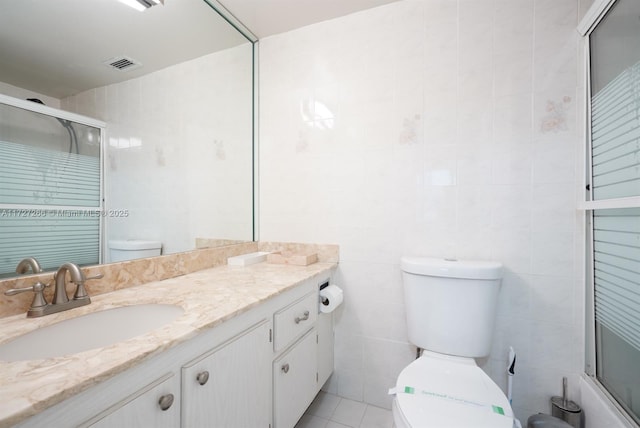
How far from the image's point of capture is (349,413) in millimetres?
1515

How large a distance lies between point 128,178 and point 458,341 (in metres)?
1.56

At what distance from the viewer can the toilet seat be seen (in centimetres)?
86

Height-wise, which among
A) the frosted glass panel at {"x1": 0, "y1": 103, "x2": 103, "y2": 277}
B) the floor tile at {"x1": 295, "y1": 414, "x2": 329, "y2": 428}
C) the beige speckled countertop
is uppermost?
the frosted glass panel at {"x1": 0, "y1": 103, "x2": 103, "y2": 277}

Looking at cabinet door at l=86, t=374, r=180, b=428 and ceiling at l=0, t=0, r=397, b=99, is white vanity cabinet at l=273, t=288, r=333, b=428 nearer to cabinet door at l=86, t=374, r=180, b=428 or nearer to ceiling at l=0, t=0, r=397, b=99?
cabinet door at l=86, t=374, r=180, b=428

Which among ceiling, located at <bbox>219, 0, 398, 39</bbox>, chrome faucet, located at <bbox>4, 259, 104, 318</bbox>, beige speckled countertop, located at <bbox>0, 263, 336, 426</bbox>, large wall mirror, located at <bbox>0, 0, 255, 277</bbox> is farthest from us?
ceiling, located at <bbox>219, 0, 398, 39</bbox>

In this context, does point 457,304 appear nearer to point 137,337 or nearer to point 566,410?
point 566,410

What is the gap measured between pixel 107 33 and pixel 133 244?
831 millimetres

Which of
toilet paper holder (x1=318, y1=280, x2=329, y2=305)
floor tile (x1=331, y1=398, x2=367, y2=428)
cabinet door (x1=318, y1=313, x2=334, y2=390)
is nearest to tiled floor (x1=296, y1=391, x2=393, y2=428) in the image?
floor tile (x1=331, y1=398, x2=367, y2=428)

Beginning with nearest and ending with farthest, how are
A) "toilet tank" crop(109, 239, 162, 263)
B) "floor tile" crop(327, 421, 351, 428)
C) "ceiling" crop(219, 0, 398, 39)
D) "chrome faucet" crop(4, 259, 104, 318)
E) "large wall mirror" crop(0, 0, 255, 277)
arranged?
1. "chrome faucet" crop(4, 259, 104, 318)
2. "large wall mirror" crop(0, 0, 255, 277)
3. "toilet tank" crop(109, 239, 162, 263)
4. "floor tile" crop(327, 421, 351, 428)
5. "ceiling" crop(219, 0, 398, 39)

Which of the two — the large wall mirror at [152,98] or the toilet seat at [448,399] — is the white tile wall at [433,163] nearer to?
the large wall mirror at [152,98]

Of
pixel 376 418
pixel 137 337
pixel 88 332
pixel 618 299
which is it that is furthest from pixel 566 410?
pixel 88 332

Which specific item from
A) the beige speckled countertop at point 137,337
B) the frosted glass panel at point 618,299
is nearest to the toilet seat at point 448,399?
the frosted glass panel at point 618,299

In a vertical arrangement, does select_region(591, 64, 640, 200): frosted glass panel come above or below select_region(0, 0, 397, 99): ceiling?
below

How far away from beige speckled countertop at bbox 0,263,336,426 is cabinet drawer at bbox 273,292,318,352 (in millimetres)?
110
